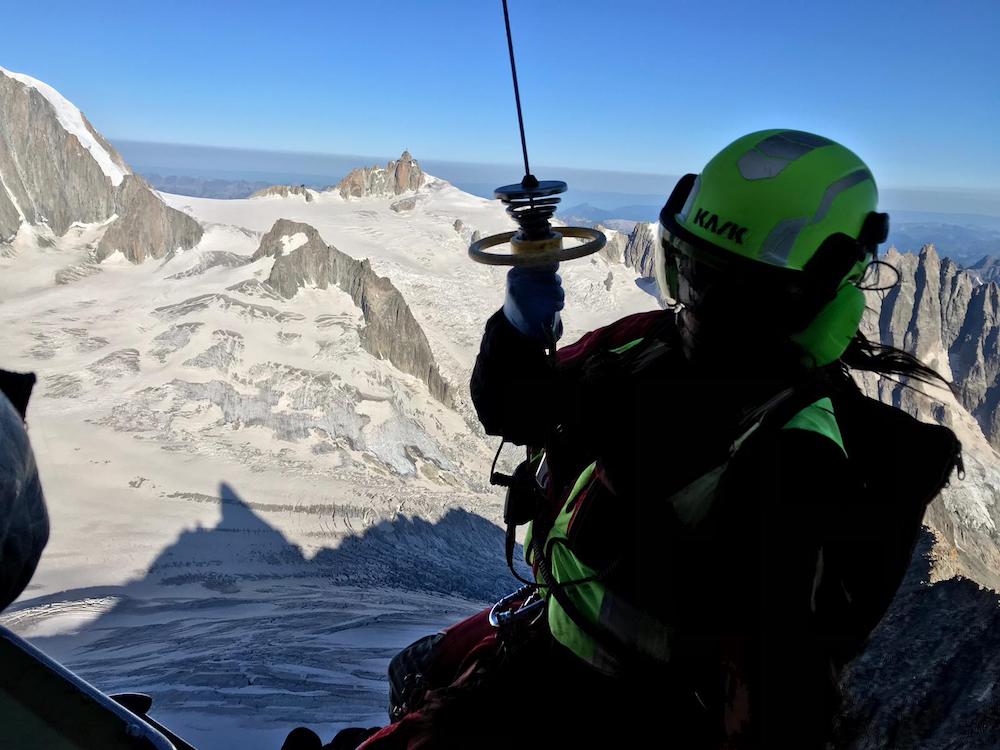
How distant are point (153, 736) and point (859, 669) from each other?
5676mm

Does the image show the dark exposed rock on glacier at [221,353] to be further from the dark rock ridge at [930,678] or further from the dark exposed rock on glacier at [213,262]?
the dark rock ridge at [930,678]

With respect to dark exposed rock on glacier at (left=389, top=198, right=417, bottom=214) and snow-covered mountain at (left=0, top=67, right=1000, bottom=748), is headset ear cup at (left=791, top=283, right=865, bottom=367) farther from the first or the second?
dark exposed rock on glacier at (left=389, top=198, right=417, bottom=214)

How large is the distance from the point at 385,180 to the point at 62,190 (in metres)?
32.1

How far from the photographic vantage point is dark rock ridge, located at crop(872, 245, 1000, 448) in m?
78.1

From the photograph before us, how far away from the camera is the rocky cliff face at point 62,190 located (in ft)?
152

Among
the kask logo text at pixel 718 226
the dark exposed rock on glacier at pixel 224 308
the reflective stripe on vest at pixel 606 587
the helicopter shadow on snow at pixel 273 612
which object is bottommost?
the helicopter shadow on snow at pixel 273 612

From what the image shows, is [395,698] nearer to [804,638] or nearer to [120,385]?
[804,638]

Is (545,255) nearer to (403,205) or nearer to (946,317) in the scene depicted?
(403,205)

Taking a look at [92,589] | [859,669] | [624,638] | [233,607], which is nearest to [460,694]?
[624,638]

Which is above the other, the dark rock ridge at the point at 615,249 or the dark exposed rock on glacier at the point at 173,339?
the dark rock ridge at the point at 615,249

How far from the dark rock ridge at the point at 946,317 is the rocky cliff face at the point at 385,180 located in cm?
5432

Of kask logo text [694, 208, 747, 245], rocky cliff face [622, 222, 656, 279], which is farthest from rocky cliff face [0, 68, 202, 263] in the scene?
kask logo text [694, 208, 747, 245]

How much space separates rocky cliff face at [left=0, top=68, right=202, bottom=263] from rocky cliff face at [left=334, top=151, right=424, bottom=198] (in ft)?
75.5

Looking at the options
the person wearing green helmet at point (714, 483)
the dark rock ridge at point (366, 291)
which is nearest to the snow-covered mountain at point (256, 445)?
the dark rock ridge at point (366, 291)
